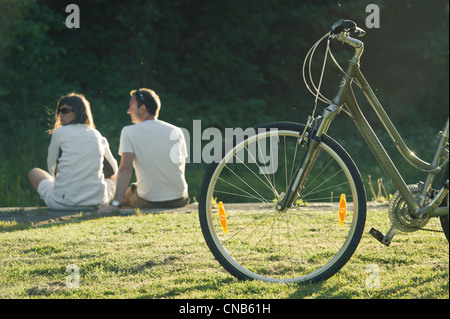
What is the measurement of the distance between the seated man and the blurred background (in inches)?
225

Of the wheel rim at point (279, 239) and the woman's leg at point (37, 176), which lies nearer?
the wheel rim at point (279, 239)

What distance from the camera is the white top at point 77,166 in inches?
193

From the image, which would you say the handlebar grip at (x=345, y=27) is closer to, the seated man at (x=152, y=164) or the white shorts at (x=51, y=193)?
the seated man at (x=152, y=164)

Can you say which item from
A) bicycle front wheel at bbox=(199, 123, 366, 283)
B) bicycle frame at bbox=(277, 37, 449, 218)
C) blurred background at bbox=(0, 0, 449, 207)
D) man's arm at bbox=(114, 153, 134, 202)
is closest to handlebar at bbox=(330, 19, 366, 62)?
bicycle frame at bbox=(277, 37, 449, 218)

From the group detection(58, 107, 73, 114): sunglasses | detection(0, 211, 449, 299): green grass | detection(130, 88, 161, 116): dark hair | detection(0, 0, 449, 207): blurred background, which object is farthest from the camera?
detection(0, 0, 449, 207): blurred background

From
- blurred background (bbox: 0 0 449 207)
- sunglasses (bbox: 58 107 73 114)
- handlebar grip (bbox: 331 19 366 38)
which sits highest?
blurred background (bbox: 0 0 449 207)

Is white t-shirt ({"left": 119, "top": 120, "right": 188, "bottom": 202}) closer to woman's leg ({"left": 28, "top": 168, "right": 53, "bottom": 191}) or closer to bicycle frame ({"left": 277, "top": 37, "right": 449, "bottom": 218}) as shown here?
woman's leg ({"left": 28, "top": 168, "right": 53, "bottom": 191})

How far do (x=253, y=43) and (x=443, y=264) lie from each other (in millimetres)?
10024

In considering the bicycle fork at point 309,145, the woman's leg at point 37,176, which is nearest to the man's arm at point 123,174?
the woman's leg at point 37,176

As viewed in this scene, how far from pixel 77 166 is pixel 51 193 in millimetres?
330

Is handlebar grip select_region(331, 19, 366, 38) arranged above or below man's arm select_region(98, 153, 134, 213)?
above

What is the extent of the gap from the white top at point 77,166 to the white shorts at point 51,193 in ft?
0.11

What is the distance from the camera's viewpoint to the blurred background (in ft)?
36.9
